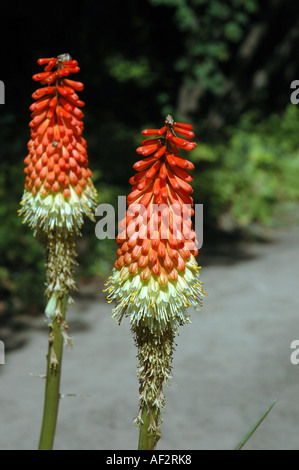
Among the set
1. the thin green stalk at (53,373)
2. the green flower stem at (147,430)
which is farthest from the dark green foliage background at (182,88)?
the green flower stem at (147,430)

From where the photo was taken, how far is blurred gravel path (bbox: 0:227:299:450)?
5000 mm

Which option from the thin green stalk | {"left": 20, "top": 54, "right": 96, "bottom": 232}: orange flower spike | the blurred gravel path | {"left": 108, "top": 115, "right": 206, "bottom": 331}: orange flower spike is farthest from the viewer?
the blurred gravel path

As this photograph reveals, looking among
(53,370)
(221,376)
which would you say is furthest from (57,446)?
(53,370)

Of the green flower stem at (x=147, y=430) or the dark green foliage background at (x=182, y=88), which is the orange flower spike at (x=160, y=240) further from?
the dark green foliage background at (x=182, y=88)

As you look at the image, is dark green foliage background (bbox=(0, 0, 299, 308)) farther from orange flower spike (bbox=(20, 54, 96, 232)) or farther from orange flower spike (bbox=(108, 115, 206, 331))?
orange flower spike (bbox=(108, 115, 206, 331))

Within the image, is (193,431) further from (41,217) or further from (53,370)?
(41,217)

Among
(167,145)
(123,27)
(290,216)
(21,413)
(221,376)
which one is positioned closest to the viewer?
(167,145)

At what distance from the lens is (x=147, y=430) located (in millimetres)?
2367

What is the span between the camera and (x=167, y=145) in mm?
2127

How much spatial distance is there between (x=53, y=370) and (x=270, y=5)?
11.3 metres

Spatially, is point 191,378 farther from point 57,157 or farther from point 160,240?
point 160,240

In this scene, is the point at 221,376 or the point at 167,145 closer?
the point at 167,145

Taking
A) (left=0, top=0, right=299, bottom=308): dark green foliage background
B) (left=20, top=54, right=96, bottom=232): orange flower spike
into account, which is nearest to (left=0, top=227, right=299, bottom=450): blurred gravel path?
(left=20, top=54, right=96, bottom=232): orange flower spike

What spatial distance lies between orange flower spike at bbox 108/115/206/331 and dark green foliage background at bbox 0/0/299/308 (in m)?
6.28
